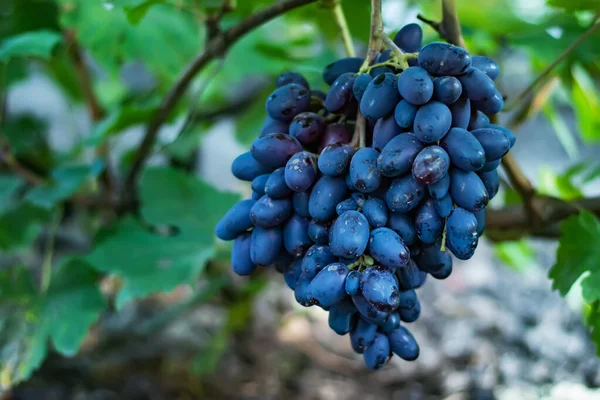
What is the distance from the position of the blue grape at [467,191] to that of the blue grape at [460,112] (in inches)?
1.8

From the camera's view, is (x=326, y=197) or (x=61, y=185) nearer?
(x=326, y=197)

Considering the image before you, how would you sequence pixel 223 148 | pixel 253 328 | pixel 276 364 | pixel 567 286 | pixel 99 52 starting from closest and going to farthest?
pixel 567 286, pixel 99 52, pixel 276 364, pixel 253 328, pixel 223 148

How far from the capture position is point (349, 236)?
1.43 ft

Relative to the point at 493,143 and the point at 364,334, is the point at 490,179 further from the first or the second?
the point at 364,334

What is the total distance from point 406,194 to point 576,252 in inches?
14.6

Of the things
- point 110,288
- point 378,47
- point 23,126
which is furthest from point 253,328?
point 378,47

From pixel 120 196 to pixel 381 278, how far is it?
904 mm

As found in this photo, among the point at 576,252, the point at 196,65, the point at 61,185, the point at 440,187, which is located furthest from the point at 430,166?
the point at 61,185

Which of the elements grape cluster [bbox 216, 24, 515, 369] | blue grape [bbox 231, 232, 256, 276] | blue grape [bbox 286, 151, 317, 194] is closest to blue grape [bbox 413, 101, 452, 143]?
grape cluster [bbox 216, 24, 515, 369]

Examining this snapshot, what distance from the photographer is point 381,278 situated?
1.42ft

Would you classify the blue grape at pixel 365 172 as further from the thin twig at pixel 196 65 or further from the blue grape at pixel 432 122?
the thin twig at pixel 196 65

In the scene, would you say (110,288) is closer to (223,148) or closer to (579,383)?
(223,148)

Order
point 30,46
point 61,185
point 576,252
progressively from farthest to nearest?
point 61,185 → point 30,46 → point 576,252

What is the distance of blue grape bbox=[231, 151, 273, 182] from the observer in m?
0.55
